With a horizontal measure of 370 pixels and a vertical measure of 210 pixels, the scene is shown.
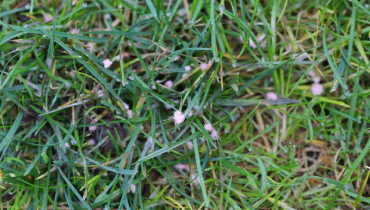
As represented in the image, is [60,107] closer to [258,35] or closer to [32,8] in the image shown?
[32,8]

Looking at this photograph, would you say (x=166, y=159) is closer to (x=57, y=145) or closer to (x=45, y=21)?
(x=57, y=145)

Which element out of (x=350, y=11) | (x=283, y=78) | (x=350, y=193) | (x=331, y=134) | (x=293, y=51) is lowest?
Answer: (x=350, y=193)

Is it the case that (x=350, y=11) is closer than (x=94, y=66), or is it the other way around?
(x=94, y=66)

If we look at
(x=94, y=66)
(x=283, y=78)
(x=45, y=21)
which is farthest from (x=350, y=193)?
(x=45, y=21)

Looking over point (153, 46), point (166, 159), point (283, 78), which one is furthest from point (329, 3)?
point (166, 159)

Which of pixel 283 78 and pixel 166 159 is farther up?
pixel 283 78

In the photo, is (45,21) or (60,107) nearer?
(60,107)
